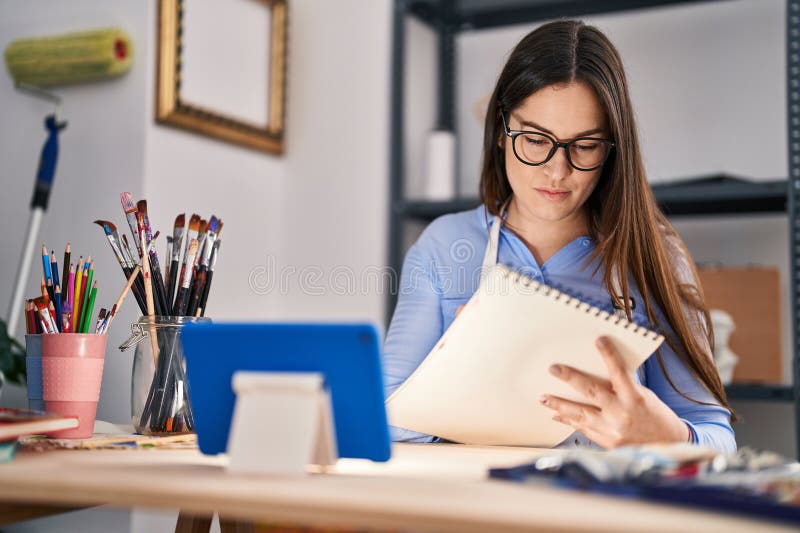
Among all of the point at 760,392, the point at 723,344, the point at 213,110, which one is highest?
the point at 213,110

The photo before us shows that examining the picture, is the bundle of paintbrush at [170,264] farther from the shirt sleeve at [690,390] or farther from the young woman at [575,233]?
the shirt sleeve at [690,390]

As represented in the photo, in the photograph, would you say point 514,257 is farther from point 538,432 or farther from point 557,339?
point 557,339

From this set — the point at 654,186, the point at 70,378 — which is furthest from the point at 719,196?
the point at 70,378

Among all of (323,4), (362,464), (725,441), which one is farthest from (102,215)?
(725,441)

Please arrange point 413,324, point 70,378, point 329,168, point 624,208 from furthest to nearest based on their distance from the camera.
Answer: point 329,168 < point 413,324 < point 624,208 < point 70,378

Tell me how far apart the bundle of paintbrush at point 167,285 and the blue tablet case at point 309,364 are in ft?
0.99

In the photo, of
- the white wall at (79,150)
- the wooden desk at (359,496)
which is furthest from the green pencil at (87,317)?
the white wall at (79,150)

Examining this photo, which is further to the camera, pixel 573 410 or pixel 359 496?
pixel 573 410

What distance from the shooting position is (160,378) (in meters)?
1.19

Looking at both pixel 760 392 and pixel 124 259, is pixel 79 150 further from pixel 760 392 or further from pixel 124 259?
pixel 760 392

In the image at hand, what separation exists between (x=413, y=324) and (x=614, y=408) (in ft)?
1.69

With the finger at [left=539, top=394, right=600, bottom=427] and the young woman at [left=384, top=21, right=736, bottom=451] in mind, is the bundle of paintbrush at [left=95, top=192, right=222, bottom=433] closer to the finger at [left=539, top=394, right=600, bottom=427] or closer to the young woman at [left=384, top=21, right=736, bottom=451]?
the young woman at [left=384, top=21, right=736, bottom=451]

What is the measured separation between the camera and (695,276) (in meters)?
1.41

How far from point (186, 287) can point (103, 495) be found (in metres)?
0.50
